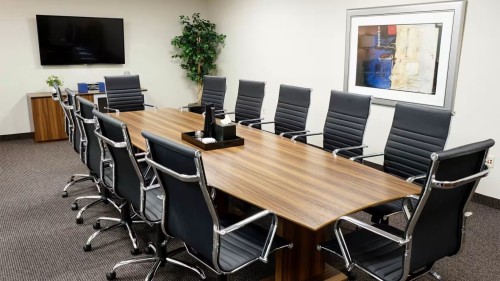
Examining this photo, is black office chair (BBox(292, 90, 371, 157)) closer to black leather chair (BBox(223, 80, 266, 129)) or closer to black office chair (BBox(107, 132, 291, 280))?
black leather chair (BBox(223, 80, 266, 129))

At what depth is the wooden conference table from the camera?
201 cm

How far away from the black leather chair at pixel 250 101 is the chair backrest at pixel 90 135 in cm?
180

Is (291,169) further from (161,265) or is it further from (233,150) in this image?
→ (161,265)

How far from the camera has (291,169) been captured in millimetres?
2604

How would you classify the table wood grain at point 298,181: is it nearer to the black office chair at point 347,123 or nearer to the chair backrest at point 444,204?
the chair backrest at point 444,204

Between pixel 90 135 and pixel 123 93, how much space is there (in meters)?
2.35

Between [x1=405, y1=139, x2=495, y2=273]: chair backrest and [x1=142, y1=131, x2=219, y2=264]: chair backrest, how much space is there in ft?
2.98

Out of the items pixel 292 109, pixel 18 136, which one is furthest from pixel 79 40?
pixel 292 109

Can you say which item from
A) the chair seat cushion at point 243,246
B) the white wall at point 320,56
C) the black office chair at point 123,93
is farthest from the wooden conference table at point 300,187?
the black office chair at point 123,93

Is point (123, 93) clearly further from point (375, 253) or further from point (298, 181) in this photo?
point (375, 253)

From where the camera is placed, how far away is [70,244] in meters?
3.07

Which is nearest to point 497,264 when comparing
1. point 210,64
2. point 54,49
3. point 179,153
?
point 179,153

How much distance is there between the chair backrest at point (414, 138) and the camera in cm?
272

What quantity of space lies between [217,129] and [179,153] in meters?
1.45
